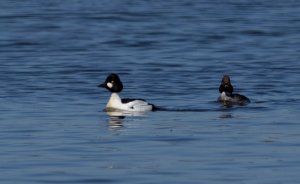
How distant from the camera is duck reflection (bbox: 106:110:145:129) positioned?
23945 mm

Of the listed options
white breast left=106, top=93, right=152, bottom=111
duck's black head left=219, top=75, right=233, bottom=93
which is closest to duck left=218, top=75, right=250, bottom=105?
duck's black head left=219, top=75, right=233, bottom=93

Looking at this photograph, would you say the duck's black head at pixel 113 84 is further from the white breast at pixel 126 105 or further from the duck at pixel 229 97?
the duck at pixel 229 97

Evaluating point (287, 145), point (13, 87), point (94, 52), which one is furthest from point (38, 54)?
point (287, 145)

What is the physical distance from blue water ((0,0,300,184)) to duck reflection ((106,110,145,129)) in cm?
13

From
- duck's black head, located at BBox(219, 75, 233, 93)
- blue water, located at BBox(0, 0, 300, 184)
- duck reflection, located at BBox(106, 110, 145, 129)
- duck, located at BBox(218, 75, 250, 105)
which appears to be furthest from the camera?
duck's black head, located at BBox(219, 75, 233, 93)

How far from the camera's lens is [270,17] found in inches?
2180

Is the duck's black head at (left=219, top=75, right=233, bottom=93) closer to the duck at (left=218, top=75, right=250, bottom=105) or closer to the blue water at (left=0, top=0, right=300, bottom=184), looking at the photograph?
the duck at (left=218, top=75, right=250, bottom=105)

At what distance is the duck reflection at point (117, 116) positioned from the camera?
23945 millimetres

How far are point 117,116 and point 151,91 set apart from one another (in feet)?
15.3

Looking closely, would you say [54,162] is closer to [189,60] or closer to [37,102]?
[37,102]

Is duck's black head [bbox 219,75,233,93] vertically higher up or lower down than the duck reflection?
higher up

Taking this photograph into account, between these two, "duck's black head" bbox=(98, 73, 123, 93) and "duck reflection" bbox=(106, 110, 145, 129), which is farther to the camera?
"duck's black head" bbox=(98, 73, 123, 93)

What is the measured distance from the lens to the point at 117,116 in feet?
85.6

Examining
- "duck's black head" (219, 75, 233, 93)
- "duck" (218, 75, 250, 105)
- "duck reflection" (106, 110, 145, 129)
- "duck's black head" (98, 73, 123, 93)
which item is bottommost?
"duck reflection" (106, 110, 145, 129)
